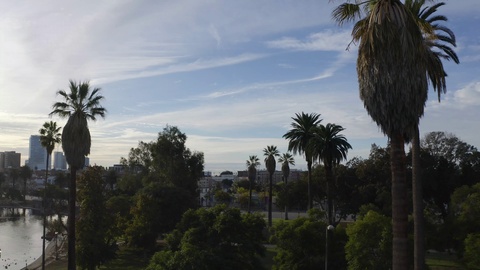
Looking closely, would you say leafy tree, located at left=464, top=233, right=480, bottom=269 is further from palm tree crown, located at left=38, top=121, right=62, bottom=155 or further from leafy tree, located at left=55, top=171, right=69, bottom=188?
leafy tree, located at left=55, top=171, right=69, bottom=188

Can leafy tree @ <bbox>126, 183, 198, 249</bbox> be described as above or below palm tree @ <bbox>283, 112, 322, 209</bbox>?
below

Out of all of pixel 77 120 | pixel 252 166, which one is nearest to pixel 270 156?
pixel 252 166

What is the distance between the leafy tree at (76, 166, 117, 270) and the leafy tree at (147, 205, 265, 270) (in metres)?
A: 11.3

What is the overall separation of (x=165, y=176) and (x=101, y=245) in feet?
89.3

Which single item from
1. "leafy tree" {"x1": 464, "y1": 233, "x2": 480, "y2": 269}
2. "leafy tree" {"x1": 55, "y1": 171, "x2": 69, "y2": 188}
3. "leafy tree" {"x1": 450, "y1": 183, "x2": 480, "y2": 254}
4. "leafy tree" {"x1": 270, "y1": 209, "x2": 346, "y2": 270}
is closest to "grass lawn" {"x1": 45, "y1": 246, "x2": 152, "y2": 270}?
"leafy tree" {"x1": 270, "y1": 209, "x2": 346, "y2": 270}

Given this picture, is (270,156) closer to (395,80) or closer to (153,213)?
(153,213)

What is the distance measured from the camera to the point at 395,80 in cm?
1321

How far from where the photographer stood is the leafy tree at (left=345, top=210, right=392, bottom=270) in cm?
2617

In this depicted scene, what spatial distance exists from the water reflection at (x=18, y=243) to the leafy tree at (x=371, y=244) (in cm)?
4373

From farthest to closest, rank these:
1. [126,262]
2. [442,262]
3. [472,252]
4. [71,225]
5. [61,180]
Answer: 1. [61,180]
2. [126,262]
3. [442,262]
4. [71,225]
5. [472,252]

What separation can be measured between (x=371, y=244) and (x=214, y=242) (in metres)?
9.59

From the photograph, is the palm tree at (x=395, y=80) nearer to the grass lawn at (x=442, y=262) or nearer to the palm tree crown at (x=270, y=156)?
the grass lawn at (x=442, y=262)

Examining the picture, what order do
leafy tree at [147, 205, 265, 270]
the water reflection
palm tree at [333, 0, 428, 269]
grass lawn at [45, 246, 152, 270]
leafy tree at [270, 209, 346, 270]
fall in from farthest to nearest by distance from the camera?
the water reflection, grass lawn at [45, 246, 152, 270], leafy tree at [270, 209, 346, 270], leafy tree at [147, 205, 265, 270], palm tree at [333, 0, 428, 269]

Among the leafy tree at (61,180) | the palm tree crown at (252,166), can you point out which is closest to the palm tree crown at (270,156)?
the palm tree crown at (252,166)
